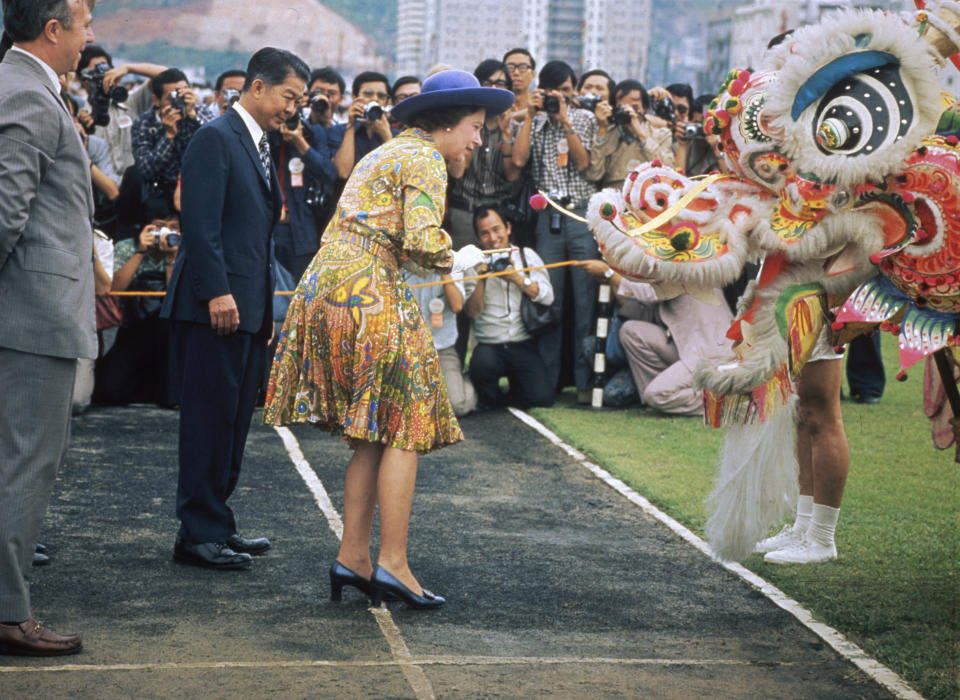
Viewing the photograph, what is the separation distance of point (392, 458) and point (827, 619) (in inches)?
66.5

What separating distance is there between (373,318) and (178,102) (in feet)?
16.8

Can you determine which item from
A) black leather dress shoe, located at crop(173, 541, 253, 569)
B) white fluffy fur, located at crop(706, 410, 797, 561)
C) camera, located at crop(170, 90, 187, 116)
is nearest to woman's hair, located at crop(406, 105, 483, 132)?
white fluffy fur, located at crop(706, 410, 797, 561)

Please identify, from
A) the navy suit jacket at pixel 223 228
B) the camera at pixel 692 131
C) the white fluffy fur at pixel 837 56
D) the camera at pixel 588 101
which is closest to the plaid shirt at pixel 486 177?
the camera at pixel 588 101

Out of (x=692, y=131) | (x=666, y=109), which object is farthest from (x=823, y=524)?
(x=666, y=109)

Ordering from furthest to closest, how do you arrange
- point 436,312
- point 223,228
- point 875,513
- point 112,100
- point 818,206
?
point 112,100 → point 436,312 → point 875,513 → point 223,228 → point 818,206

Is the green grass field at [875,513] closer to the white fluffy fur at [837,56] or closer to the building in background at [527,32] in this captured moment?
the white fluffy fur at [837,56]

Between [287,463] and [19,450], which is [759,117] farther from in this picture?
[287,463]

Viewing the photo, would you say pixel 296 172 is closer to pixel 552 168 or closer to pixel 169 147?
pixel 169 147

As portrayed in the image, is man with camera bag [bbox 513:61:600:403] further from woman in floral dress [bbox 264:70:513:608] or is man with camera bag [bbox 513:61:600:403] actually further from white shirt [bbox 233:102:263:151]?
woman in floral dress [bbox 264:70:513:608]

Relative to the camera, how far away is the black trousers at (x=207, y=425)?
5035mm

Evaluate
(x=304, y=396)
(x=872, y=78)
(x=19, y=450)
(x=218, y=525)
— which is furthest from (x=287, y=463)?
(x=872, y=78)

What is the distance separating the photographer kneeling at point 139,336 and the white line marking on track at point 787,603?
3215 mm

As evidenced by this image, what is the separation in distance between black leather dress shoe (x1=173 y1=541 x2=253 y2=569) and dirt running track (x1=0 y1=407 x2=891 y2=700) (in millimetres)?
52

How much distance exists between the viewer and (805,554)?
Result: 5.34 m
